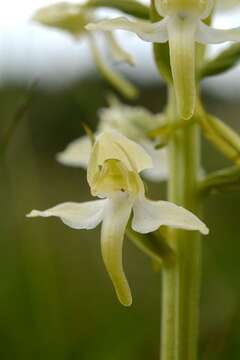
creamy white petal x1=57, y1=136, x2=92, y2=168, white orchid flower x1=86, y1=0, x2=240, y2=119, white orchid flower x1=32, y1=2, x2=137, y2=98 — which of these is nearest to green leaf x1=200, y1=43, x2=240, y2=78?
white orchid flower x1=86, y1=0, x2=240, y2=119

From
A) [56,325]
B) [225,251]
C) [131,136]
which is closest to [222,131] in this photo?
[131,136]

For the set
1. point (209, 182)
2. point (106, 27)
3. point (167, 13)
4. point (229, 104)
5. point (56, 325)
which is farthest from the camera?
point (229, 104)

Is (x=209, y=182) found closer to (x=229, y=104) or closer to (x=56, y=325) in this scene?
(x=56, y=325)

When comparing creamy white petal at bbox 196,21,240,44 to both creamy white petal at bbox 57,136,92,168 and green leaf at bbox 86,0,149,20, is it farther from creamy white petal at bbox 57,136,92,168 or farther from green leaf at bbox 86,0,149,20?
creamy white petal at bbox 57,136,92,168

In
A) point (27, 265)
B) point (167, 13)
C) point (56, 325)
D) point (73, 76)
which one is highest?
point (73, 76)

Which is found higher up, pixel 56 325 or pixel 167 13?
pixel 167 13
